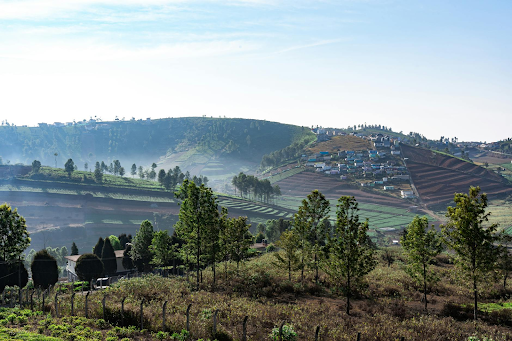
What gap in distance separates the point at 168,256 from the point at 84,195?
15582 cm

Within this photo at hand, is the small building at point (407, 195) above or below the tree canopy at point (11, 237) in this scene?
below

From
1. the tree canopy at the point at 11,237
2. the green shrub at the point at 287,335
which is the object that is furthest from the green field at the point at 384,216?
the green shrub at the point at 287,335

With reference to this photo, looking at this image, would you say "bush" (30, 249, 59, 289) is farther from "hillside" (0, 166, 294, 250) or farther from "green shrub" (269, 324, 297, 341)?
"hillside" (0, 166, 294, 250)

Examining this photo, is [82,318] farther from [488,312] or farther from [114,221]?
[114,221]

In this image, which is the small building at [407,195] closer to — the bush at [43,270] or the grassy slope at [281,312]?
the grassy slope at [281,312]

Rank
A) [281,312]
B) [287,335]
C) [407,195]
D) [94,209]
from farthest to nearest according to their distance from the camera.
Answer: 1. [407,195]
2. [94,209]
3. [281,312]
4. [287,335]

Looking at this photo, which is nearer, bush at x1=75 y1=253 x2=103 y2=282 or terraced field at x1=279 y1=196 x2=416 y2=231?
bush at x1=75 y1=253 x2=103 y2=282

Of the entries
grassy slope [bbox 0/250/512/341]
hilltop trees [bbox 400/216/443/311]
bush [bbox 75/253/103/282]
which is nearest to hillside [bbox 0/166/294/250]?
bush [bbox 75/253/103/282]

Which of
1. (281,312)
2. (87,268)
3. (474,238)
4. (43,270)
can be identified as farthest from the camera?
(87,268)

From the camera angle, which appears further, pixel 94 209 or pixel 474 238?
pixel 94 209

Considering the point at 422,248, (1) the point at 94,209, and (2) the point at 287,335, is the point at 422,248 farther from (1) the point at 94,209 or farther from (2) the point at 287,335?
(1) the point at 94,209

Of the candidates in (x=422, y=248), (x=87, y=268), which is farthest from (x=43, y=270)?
(x=422, y=248)

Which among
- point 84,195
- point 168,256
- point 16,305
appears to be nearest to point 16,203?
point 84,195

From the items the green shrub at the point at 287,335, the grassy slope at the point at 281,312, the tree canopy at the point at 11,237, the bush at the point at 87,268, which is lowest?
the bush at the point at 87,268
